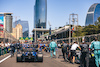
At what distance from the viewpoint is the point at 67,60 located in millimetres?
16016

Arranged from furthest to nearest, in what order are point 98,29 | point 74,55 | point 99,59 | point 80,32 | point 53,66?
1. point 80,32
2. point 98,29
3. point 74,55
4. point 53,66
5. point 99,59

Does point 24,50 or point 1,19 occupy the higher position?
point 1,19

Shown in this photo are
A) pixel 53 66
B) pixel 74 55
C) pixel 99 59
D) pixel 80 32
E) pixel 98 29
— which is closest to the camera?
pixel 99 59

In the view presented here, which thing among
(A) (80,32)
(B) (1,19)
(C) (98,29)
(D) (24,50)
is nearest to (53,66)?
(D) (24,50)

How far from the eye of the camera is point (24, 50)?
49.9 feet

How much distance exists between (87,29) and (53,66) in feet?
267

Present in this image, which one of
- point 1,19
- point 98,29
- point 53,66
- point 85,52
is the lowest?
point 53,66

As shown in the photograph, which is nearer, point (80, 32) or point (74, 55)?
point (74, 55)

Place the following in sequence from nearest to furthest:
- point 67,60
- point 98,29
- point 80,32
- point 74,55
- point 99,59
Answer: point 99,59, point 74,55, point 67,60, point 98,29, point 80,32

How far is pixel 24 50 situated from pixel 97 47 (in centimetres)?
619

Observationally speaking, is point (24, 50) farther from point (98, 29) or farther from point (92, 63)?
point (98, 29)

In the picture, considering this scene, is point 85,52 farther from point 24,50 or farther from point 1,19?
point 1,19

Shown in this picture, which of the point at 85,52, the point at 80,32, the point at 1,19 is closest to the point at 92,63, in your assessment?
the point at 85,52

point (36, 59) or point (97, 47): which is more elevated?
point (97, 47)
